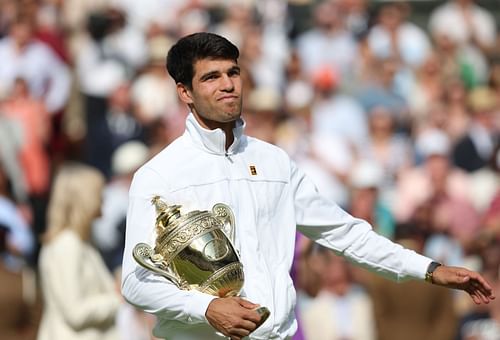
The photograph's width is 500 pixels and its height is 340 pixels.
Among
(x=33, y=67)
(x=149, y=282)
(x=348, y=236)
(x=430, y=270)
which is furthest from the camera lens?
(x=33, y=67)

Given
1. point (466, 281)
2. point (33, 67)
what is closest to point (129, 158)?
point (33, 67)

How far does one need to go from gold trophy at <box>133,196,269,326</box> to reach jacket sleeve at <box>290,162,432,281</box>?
72 cm

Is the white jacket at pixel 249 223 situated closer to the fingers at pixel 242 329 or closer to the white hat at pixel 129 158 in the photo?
the fingers at pixel 242 329

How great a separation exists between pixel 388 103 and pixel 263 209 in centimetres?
928

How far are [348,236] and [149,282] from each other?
40.8 inches

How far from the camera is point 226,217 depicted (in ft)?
20.5

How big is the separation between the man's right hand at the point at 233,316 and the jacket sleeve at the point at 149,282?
7 cm

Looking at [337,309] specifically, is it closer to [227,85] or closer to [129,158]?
[129,158]

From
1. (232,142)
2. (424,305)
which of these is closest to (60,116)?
(424,305)

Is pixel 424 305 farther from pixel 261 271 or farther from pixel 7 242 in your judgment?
pixel 261 271

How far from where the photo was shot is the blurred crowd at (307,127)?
37.6ft

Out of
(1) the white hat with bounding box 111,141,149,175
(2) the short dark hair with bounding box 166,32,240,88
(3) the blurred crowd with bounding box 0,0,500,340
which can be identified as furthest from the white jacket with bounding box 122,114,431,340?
(1) the white hat with bounding box 111,141,149,175

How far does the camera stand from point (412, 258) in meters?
6.71

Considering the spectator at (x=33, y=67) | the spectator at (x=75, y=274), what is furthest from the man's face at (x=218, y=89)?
the spectator at (x=33, y=67)
